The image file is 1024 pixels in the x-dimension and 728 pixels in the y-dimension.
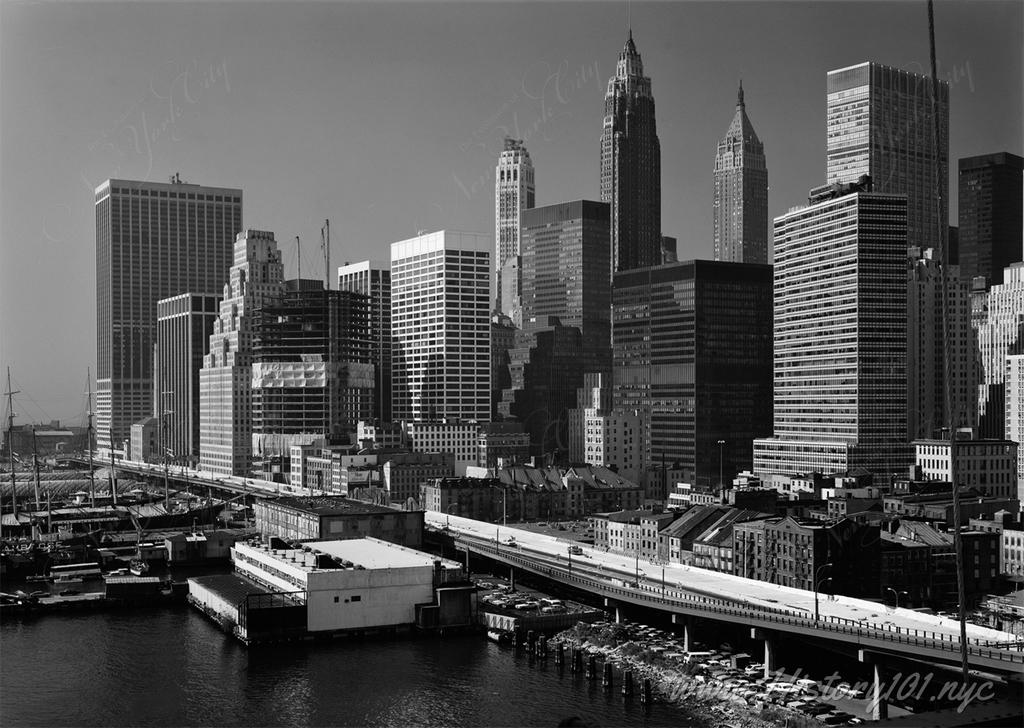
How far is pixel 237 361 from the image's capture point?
470 ft

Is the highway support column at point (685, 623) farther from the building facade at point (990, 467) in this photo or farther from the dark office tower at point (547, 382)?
the dark office tower at point (547, 382)

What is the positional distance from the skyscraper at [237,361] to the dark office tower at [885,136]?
70447 mm

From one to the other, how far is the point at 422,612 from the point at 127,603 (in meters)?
17.0

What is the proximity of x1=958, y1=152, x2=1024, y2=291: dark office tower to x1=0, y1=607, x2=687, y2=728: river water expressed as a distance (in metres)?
91.5

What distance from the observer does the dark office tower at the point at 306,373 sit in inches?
5266

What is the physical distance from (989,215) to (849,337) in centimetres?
4312

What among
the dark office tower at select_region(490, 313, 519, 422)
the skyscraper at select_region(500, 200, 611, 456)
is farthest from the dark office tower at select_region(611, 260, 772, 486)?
the dark office tower at select_region(490, 313, 519, 422)

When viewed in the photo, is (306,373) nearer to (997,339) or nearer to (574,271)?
(574,271)

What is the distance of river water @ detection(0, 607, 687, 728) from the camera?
36.8 m

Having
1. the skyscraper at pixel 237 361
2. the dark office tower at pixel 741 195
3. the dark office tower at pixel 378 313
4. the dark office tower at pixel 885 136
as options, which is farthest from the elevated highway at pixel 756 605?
the dark office tower at pixel 741 195

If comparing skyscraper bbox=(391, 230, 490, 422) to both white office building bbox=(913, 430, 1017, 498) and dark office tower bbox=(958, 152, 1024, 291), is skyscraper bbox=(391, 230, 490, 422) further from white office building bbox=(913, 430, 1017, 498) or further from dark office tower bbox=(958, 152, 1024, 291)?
white office building bbox=(913, 430, 1017, 498)

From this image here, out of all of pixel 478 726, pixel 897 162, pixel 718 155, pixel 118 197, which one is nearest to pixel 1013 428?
pixel 897 162

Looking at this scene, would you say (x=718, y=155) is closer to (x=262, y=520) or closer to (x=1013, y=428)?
(x=1013, y=428)

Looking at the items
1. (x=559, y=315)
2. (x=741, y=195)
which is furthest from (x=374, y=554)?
(x=741, y=195)
